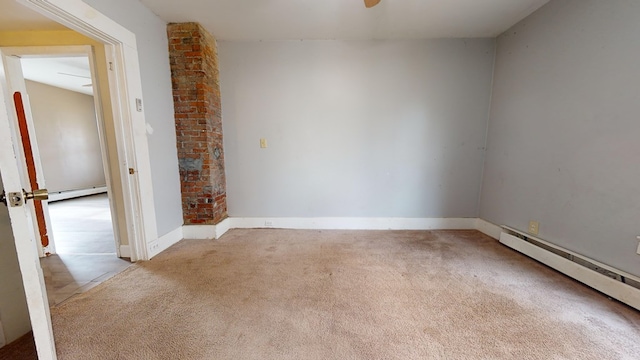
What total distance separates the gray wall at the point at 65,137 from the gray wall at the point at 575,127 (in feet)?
28.6

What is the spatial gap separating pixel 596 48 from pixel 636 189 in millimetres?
1150

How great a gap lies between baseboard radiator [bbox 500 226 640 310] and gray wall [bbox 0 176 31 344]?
154 inches

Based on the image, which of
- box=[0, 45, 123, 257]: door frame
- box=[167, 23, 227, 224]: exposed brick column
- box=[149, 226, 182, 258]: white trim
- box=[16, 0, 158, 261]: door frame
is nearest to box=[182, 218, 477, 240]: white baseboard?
box=[167, 23, 227, 224]: exposed brick column

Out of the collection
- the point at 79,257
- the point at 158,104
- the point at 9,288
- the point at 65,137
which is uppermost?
the point at 158,104

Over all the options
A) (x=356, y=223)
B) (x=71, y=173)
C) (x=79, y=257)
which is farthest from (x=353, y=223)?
(x=71, y=173)

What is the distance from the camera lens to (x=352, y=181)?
313cm

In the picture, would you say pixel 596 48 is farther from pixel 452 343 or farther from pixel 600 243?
pixel 452 343

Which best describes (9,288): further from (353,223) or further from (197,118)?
(353,223)

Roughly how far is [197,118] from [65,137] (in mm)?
5774

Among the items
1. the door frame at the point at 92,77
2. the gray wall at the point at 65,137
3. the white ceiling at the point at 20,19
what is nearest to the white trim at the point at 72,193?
the gray wall at the point at 65,137

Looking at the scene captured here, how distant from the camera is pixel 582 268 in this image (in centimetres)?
187

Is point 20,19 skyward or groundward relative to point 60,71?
groundward

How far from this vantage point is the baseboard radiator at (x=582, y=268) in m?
1.62

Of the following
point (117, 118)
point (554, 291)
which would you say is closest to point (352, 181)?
point (554, 291)
